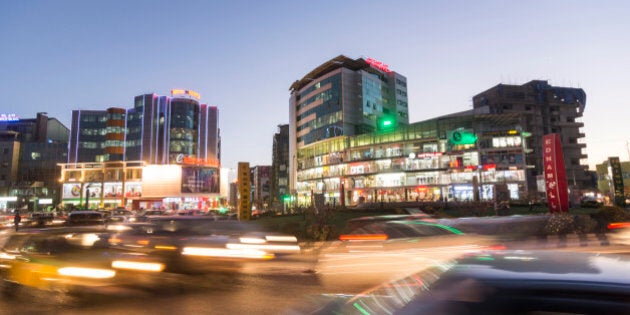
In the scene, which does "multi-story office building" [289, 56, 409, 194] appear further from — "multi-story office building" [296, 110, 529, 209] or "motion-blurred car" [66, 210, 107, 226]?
"motion-blurred car" [66, 210, 107, 226]

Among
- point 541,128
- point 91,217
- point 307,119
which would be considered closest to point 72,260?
Answer: point 91,217

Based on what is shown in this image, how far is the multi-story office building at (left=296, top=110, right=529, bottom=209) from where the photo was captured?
2643 inches

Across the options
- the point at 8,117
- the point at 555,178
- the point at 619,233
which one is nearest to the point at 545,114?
the point at 555,178

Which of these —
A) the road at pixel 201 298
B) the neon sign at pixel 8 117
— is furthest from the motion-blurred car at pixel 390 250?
A: the neon sign at pixel 8 117

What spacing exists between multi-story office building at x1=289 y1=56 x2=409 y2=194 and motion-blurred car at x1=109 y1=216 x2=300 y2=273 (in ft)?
244

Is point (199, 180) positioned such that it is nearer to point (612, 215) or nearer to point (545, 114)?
point (612, 215)

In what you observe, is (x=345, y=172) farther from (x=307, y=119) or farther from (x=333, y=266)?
(x=333, y=266)

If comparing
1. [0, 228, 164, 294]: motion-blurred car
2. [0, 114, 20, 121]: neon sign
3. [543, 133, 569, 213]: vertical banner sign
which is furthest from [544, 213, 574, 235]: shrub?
[0, 114, 20, 121]: neon sign

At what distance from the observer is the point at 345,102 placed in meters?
87.5

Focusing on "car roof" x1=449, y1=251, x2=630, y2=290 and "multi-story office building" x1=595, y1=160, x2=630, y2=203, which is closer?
"car roof" x1=449, y1=251, x2=630, y2=290

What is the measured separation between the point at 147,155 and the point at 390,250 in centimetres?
8561

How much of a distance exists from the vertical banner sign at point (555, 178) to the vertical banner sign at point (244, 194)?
20.1 meters

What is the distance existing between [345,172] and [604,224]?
62.9 m

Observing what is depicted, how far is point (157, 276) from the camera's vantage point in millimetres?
10008
